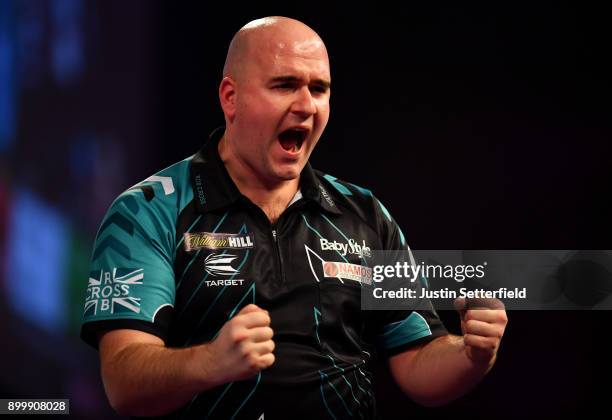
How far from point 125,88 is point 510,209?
1.41 metres

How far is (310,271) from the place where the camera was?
202cm

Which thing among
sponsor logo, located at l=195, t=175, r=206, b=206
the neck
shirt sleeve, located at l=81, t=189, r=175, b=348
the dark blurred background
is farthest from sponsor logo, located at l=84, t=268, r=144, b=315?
the dark blurred background

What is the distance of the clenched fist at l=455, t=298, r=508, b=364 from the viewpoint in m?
1.81

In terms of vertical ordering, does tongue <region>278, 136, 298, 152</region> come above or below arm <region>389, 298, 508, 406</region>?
above

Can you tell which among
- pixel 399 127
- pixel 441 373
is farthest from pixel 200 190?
pixel 399 127

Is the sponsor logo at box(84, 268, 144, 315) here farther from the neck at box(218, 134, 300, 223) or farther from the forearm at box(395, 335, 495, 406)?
the forearm at box(395, 335, 495, 406)

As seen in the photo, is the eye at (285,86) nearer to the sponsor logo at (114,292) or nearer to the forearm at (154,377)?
the sponsor logo at (114,292)

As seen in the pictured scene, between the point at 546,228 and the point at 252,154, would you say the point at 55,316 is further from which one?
the point at 546,228

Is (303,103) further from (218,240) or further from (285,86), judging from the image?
(218,240)

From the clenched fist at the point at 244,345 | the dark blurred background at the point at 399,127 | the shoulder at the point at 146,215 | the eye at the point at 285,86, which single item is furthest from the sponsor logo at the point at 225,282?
the dark blurred background at the point at 399,127

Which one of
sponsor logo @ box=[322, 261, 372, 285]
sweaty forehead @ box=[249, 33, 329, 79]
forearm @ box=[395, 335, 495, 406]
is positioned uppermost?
sweaty forehead @ box=[249, 33, 329, 79]

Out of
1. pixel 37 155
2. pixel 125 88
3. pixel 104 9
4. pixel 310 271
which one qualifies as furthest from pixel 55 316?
pixel 310 271

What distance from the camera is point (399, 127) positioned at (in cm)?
318

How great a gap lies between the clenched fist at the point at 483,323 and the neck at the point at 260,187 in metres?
0.51
